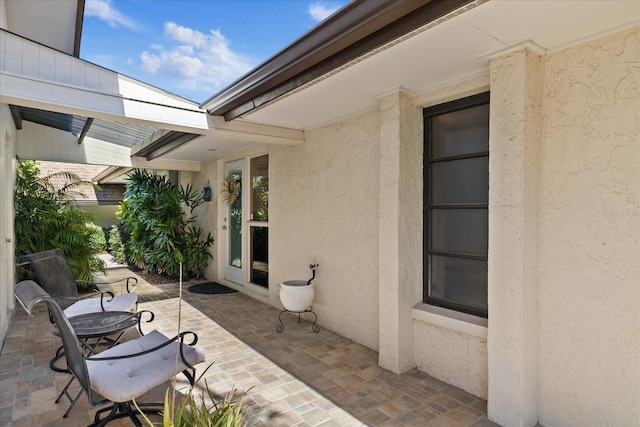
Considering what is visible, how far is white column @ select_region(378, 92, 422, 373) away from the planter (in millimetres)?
1387

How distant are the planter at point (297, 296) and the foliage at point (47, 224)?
4589mm

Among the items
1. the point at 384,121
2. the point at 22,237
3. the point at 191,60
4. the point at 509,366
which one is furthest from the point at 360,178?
the point at 191,60

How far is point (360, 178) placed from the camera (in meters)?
4.42

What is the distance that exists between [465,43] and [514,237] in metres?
1.52

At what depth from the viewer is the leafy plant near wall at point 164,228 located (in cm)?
835

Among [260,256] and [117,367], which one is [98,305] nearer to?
[117,367]

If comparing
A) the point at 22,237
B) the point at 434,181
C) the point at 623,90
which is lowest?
the point at 22,237

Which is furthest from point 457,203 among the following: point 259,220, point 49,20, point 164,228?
point 164,228

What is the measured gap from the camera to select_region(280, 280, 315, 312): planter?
4.83m

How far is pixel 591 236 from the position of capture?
2498mm

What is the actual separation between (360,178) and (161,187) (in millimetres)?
6327

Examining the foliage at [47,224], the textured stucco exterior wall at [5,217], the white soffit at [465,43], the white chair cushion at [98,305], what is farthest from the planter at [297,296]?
the foliage at [47,224]

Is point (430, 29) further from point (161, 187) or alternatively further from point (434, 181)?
point (161, 187)

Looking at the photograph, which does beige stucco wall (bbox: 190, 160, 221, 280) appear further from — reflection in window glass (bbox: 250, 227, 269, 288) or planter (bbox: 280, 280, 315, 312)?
planter (bbox: 280, 280, 315, 312)
